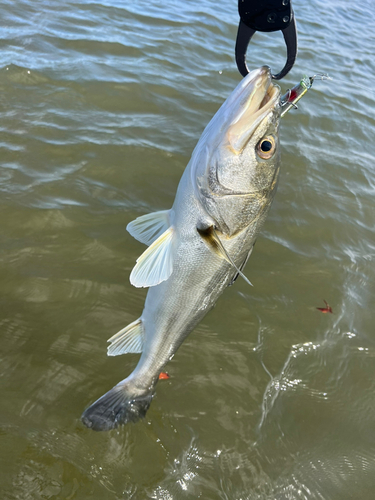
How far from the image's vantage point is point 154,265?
2432mm

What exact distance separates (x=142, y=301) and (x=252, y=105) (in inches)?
77.7

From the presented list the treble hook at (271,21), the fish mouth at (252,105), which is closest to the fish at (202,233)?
the fish mouth at (252,105)

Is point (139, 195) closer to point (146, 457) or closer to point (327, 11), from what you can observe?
point (146, 457)

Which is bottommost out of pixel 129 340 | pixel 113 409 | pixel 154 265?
pixel 113 409

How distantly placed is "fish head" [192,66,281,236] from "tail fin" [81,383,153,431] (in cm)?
133

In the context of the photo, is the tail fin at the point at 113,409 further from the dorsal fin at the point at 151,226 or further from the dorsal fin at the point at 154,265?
the dorsal fin at the point at 151,226

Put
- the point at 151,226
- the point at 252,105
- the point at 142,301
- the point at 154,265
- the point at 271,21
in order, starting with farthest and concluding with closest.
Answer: the point at 142,301 < the point at 151,226 < the point at 154,265 < the point at 271,21 < the point at 252,105

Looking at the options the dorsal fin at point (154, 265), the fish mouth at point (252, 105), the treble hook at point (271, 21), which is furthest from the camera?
the dorsal fin at point (154, 265)

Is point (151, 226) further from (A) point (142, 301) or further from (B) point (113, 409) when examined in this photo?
(B) point (113, 409)

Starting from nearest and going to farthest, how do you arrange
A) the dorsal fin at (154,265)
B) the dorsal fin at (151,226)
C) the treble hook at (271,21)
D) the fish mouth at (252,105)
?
the fish mouth at (252,105), the treble hook at (271,21), the dorsal fin at (154,265), the dorsal fin at (151,226)

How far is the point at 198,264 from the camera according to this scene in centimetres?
245

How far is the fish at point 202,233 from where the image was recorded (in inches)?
86.4

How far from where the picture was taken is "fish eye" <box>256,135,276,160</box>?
7.23ft

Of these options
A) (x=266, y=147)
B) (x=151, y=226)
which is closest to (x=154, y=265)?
(x=151, y=226)
